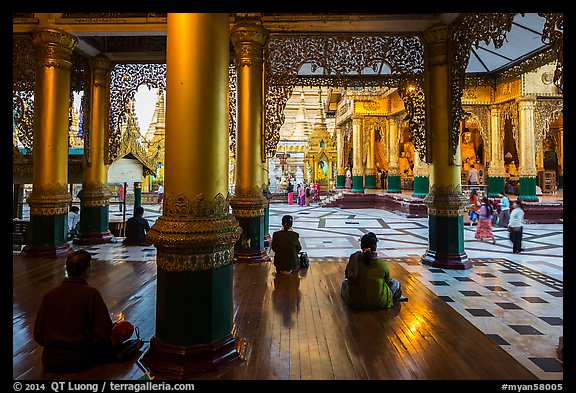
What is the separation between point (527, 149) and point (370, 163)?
7670mm

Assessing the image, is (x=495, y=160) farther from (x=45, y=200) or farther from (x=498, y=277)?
(x=45, y=200)

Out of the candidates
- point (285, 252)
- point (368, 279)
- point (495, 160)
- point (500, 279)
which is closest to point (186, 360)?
point (368, 279)

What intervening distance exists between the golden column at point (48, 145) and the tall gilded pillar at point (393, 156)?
14318mm

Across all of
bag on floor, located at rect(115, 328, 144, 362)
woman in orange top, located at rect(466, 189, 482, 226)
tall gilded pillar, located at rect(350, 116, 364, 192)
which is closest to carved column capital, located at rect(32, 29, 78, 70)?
bag on floor, located at rect(115, 328, 144, 362)

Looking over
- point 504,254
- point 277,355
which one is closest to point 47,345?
point 277,355

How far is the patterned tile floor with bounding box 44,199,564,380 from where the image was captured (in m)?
3.24

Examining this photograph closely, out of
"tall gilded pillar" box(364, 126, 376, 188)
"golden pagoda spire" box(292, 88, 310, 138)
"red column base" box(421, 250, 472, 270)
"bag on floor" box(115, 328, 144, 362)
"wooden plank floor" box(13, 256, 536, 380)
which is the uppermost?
"golden pagoda spire" box(292, 88, 310, 138)

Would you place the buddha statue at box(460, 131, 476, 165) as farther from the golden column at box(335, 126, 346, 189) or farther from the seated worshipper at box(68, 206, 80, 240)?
the seated worshipper at box(68, 206, 80, 240)

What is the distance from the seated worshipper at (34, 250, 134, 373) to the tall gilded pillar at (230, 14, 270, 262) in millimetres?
3806

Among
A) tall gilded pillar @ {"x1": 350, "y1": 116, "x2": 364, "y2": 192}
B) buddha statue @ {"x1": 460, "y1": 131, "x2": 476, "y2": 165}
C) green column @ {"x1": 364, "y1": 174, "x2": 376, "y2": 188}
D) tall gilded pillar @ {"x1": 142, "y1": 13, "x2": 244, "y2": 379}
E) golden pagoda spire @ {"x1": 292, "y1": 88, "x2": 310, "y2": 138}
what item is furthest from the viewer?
golden pagoda spire @ {"x1": 292, "y1": 88, "x2": 310, "y2": 138}

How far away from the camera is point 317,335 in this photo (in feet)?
10.3

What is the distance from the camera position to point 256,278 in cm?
517
